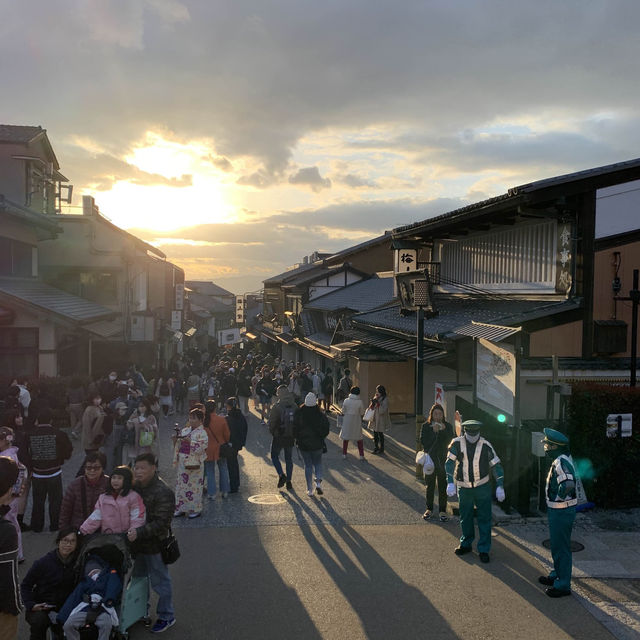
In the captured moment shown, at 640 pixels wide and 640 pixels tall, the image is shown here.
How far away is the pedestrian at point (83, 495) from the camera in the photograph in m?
5.77

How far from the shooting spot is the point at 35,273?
2383 centimetres

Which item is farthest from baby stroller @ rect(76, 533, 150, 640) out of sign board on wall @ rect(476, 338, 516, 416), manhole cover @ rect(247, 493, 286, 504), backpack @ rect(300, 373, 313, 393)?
backpack @ rect(300, 373, 313, 393)

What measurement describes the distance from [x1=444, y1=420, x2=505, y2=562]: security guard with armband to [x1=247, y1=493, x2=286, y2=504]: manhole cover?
3451 millimetres

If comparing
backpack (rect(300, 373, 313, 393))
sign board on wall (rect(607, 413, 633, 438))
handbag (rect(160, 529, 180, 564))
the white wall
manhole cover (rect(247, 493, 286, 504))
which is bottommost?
manhole cover (rect(247, 493, 286, 504))

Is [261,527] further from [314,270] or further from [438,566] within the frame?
[314,270]

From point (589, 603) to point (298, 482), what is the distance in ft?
19.3

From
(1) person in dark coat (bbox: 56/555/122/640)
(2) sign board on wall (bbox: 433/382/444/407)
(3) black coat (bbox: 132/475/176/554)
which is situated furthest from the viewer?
(2) sign board on wall (bbox: 433/382/444/407)

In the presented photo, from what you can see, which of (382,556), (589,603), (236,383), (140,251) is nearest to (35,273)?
(140,251)

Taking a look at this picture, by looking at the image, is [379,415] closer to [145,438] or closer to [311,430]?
[311,430]

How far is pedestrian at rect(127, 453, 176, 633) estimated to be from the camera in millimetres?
5543

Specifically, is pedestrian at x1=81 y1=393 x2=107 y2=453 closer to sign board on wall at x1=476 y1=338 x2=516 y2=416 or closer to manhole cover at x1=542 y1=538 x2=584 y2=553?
sign board on wall at x1=476 y1=338 x2=516 y2=416

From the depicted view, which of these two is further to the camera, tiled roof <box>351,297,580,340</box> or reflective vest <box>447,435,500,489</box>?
tiled roof <box>351,297,580,340</box>

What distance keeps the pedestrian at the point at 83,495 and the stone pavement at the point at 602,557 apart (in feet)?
17.3

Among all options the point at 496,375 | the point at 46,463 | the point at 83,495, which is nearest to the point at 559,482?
the point at 496,375
